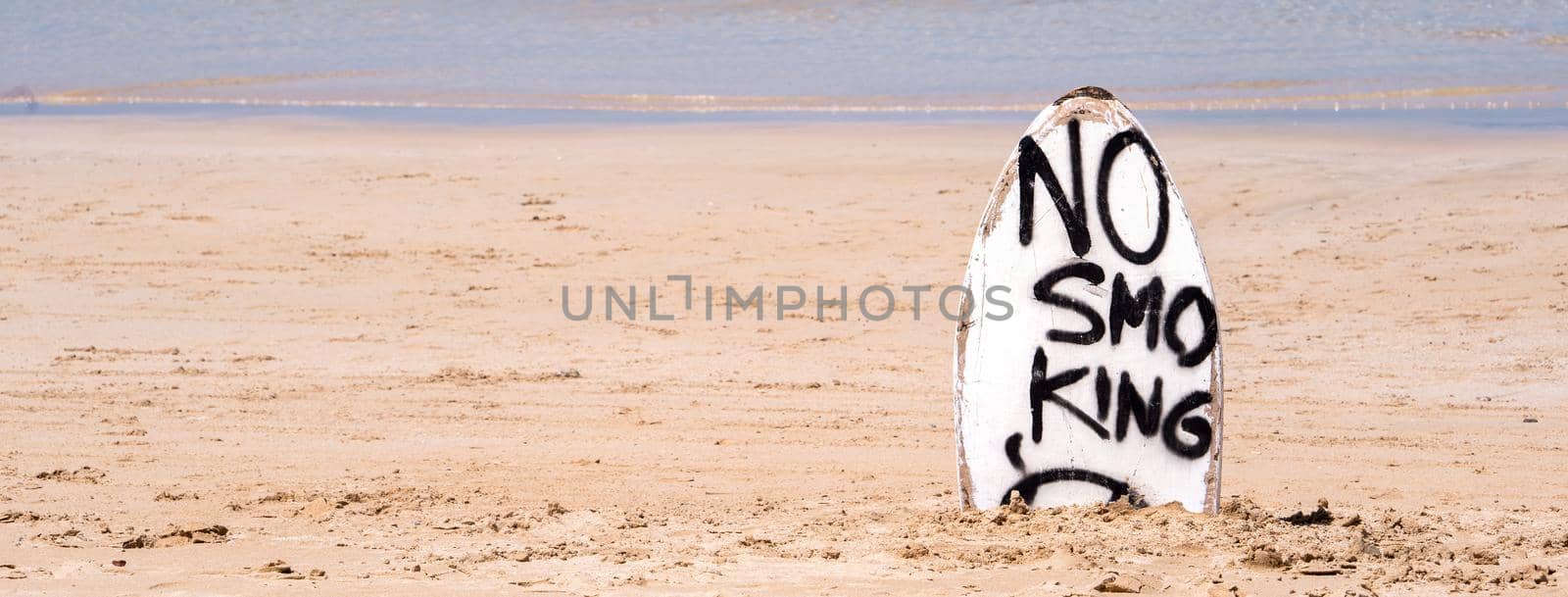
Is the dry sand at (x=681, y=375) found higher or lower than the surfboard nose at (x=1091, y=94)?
lower

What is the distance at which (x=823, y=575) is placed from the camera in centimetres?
370

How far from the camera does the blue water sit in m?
15.7

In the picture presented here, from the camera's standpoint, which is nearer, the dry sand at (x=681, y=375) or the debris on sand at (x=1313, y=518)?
the dry sand at (x=681, y=375)

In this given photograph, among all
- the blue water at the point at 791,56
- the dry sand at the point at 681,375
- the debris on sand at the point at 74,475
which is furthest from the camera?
the blue water at the point at 791,56

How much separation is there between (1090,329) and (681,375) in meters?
2.59

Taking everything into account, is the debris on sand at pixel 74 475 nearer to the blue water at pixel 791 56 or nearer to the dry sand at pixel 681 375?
the dry sand at pixel 681 375

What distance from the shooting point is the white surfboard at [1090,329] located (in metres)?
4.19

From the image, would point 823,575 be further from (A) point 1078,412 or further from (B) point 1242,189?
(B) point 1242,189

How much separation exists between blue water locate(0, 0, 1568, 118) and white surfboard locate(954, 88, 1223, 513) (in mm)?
10468

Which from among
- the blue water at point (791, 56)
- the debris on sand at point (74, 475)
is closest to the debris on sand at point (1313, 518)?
the debris on sand at point (74, 475)

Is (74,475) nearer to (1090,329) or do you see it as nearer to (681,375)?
(681,375)

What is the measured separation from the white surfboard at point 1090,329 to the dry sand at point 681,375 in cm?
16

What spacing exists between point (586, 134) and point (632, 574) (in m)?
9.43

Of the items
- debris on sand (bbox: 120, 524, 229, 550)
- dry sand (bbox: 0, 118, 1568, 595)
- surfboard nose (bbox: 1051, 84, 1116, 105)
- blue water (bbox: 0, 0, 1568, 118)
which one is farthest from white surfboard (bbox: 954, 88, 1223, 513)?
blue water (bbox: 0, 0, 1568, 118)
